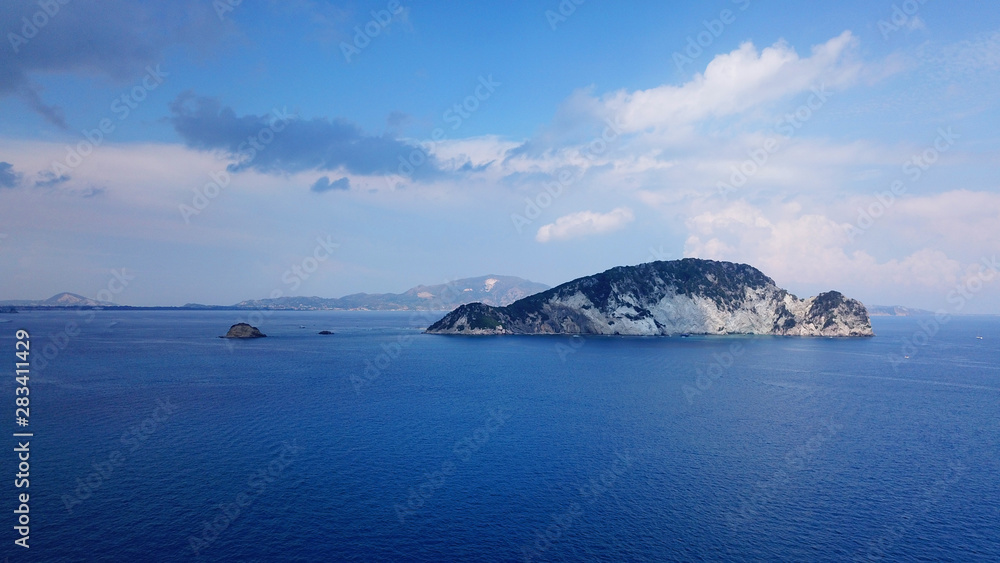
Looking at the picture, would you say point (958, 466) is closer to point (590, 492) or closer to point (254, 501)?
point (590, 492)

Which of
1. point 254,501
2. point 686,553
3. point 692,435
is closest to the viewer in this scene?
point 686,553

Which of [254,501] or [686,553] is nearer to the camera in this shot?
[686,553]

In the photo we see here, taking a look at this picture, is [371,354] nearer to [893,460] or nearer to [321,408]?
[321,408]

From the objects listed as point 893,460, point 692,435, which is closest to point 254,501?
point 692,435

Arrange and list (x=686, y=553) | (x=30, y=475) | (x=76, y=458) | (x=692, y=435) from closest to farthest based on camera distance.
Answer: (x=686, y=553) → (x=30, y=475) → (x=76, y=458) → (x=692, y=435)

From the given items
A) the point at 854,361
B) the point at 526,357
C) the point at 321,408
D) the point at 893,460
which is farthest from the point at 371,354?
the point at 854,361

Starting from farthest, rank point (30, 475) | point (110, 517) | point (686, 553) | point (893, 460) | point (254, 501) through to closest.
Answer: point (893, 460) → point (30, 475) → point (254, 501) → point (110, 517) → point (686, 553)
